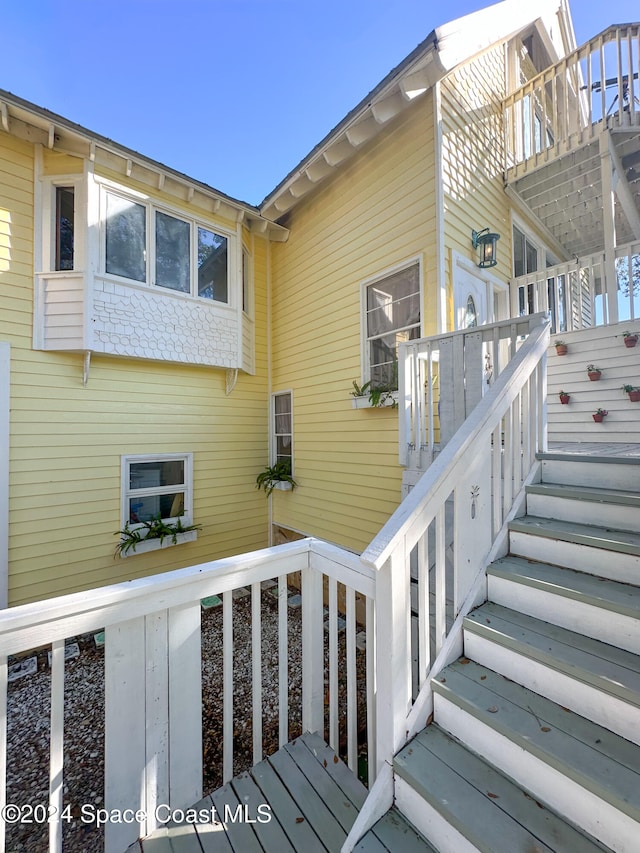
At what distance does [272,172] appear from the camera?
7059 millimetres

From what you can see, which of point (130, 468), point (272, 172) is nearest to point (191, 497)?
point (130, 468)

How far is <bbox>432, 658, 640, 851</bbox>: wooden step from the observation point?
3.53 ft

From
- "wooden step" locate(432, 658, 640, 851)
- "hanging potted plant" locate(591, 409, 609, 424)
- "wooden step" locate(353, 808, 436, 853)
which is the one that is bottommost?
"wooden step" locate(353, 808, 436, 853)

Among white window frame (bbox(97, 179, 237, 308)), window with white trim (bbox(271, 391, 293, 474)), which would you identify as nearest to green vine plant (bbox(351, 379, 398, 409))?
window with white trim (bbox(271, 391, 293, 474))

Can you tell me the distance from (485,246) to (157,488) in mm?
5668

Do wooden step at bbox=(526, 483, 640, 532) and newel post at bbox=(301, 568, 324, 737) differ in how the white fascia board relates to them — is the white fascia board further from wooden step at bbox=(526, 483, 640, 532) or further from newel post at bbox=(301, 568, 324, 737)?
newel post at bbox=(301, 568, 324, 737)

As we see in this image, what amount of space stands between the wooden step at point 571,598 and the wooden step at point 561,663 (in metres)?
0.04

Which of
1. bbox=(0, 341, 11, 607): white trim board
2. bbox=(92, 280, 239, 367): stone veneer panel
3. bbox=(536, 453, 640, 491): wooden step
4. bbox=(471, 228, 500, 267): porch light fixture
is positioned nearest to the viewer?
bbox=(536, 453, 640, 491): wooden step

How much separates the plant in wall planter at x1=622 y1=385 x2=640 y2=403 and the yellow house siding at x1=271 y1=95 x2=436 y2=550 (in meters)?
2.09

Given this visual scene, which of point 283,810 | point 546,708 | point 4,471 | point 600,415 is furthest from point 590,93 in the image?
point 4,471

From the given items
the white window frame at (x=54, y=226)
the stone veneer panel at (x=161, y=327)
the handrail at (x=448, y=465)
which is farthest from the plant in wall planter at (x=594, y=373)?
the white window frame at (x=54, y=226)

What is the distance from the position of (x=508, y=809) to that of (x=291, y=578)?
17.1ft

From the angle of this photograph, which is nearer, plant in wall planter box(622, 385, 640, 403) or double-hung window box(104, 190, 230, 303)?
plant in wall planter box(622, 385, 640, 403)

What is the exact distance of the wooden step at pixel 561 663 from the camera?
1277 mm
